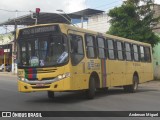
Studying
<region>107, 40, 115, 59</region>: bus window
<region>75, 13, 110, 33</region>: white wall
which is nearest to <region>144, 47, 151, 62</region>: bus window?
<region>107, 40, 115, 59</region>: bus window

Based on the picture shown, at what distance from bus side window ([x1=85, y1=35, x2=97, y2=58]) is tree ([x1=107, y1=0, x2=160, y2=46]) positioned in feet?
56.6

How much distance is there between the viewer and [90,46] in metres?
16.9

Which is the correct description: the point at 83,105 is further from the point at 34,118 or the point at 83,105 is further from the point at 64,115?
the point at 34,118

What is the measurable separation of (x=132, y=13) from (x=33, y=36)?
67.1 feet

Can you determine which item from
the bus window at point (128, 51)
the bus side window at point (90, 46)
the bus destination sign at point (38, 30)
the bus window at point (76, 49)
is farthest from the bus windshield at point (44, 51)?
the bus window at point (128, 51)

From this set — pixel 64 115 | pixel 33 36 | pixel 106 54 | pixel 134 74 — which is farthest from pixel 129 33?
pixel 64 115

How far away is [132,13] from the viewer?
3481 cm

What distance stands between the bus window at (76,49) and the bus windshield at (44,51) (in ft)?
1.34

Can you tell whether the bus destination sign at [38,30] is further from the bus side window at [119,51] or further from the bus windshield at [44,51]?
the bus side window at [119,51]

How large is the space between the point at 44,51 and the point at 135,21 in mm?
20541

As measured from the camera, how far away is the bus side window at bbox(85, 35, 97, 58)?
16.7 m

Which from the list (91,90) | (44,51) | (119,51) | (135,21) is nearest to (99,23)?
(135,21)

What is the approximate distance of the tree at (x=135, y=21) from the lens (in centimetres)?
3425

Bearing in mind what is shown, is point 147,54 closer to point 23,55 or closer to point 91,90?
point 91,90
